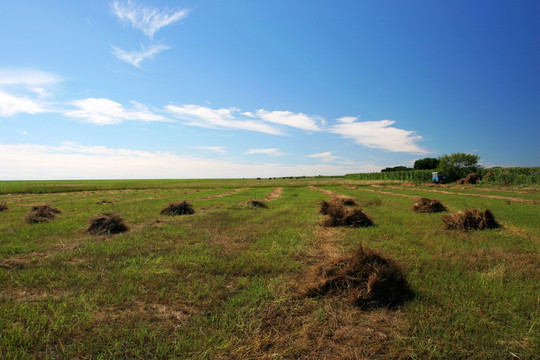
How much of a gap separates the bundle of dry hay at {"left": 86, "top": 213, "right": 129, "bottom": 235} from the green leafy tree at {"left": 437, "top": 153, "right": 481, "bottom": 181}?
265 ft

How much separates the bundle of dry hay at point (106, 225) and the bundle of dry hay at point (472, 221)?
1273cm

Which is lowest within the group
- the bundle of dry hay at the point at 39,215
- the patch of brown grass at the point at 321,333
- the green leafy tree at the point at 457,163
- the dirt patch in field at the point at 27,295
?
the dirt patch in field at the point at 27,295

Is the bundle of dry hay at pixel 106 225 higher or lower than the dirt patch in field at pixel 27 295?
higher

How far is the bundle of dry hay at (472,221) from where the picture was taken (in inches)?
382

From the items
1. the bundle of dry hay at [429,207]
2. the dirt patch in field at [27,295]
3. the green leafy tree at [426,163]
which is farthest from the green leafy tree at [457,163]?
the dirt patch in field at [27,295]

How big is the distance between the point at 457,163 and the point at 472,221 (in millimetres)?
85418

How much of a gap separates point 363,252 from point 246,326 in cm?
261

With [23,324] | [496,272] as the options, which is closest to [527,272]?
[496,272]

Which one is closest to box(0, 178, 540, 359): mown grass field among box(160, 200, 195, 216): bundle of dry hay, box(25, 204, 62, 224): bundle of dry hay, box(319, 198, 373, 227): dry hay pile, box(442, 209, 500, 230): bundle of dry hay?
box(442, 209, 500, 230): bundle of dry hay

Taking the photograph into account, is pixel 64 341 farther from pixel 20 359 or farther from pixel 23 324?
pixel 23 324

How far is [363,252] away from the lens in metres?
4.99

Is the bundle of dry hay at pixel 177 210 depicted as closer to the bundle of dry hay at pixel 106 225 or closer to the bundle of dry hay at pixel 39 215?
the bundle of dry hay at pixel 106 225

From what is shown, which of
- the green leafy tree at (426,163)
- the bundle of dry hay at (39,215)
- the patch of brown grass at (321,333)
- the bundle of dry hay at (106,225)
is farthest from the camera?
the green leafy tree at (426,163)

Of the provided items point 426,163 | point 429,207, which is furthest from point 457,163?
point 429,207
